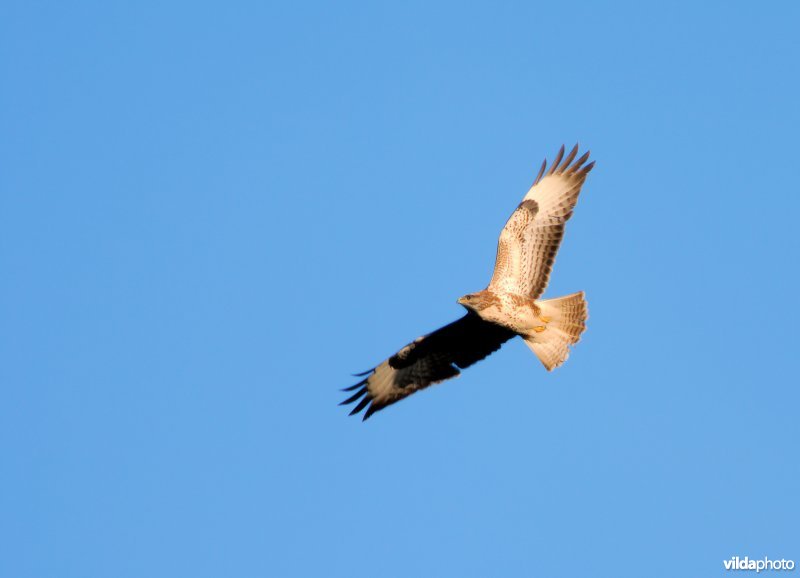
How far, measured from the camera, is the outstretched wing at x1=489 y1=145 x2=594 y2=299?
38.1 ft

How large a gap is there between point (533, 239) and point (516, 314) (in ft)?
3.36

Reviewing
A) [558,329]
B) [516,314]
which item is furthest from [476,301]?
[558,329]

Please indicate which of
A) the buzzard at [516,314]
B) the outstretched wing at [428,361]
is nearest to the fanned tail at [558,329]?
the buzzard at [516,314]

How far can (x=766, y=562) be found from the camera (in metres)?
9.84

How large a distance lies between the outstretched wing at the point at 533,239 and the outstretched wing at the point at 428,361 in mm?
608

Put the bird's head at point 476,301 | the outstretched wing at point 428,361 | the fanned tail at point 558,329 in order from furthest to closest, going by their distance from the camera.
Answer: the outstretched wing at point 428,361 → the fanned tail at point 558,329 → the bird's head at point 476,301

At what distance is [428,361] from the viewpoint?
1227cm

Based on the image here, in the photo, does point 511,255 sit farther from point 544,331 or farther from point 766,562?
point 766,562

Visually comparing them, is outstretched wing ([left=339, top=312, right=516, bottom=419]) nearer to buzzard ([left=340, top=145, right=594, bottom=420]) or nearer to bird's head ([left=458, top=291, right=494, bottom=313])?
buzzard ([left=340, top=145, right=594, bottom=420])

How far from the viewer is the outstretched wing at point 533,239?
11625 mm

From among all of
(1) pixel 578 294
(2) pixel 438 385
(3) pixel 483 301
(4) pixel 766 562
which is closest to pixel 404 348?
(2) pixel 438 385

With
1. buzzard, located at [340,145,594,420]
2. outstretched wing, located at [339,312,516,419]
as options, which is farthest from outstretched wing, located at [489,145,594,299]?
outstretched wing, located at [339,312,516,419]

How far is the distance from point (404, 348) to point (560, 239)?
235cm

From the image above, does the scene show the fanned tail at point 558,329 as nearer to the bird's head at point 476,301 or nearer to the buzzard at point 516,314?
the buzzard at point 516,314
